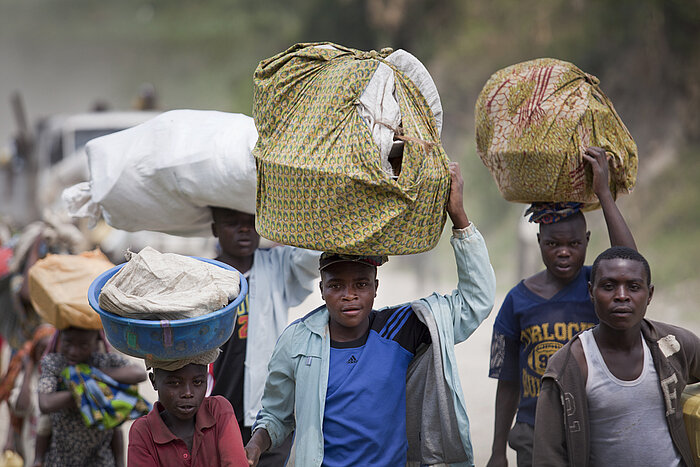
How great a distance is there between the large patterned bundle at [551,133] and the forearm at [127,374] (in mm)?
1881

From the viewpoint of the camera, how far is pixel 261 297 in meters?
3.72

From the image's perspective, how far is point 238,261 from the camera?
3805 millimetres

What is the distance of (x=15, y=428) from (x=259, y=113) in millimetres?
3124

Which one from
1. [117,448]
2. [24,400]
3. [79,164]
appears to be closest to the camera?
[117,448]

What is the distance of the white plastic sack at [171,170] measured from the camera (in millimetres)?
3490

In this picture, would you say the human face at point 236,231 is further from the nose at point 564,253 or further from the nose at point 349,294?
the nose at point 564,253

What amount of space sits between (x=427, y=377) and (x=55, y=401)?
190cm

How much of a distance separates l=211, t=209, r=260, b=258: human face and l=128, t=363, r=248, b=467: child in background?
1066 millimetres

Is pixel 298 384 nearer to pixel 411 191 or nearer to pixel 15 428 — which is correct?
pixel 411 191

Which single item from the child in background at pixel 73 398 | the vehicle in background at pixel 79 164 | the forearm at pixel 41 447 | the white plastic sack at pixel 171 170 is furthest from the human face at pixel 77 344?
the vehicle in background at pixel 79 164

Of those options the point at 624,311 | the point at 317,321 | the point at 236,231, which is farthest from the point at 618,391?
the point at 236,231

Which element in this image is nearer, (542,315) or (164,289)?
(164,289)

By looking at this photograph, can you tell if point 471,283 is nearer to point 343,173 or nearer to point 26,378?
point 343,173

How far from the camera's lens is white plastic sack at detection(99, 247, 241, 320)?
2459 millimetres
